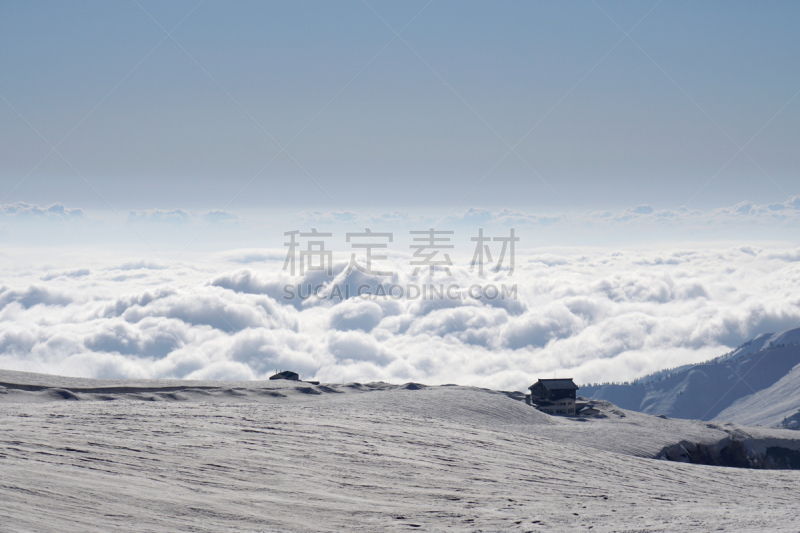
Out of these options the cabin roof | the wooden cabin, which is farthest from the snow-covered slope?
the cabin roof

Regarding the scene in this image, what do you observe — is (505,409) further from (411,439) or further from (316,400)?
(411,439)

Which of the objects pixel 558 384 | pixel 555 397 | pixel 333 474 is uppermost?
pixel 558 384

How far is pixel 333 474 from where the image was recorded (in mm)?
21672

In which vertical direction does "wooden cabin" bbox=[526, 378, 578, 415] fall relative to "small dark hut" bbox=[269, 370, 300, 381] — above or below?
below

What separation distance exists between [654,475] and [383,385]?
3626cm

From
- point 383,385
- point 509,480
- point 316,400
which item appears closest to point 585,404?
point 383,385

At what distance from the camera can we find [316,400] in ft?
148

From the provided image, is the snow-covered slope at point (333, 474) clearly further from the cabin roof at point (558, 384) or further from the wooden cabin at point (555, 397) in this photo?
the cabin roof at point (558, 384)

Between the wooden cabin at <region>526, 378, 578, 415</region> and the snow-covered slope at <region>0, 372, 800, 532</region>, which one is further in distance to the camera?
the wooden cabin at <region>526, 378, 578, 415</region>

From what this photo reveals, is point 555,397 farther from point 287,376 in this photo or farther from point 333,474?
point 333,474

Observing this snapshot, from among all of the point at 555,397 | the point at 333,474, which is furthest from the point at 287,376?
the point at 333,474

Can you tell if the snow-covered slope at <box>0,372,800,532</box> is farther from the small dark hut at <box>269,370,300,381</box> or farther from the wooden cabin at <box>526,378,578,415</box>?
the wooden cabin at <box>526,378,578,415</box>

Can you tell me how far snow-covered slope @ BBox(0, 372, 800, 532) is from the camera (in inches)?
602

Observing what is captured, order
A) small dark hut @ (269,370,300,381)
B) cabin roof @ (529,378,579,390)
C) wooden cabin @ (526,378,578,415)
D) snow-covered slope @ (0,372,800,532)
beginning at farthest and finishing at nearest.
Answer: cabin roof @ (529,378,579,390) < wooden cabin @ (526,378,578,415) < small dark hut @ (269,370,300,381) < snow-covered slope @ (0,372,800,532)
